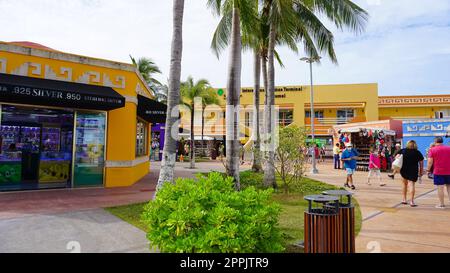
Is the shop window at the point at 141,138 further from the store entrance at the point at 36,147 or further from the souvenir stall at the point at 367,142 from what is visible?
the souvenir stall at the point at 367,142

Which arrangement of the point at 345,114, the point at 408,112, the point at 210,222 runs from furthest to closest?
the point at 408,112 < the point at 345,114 < the point at 210,222

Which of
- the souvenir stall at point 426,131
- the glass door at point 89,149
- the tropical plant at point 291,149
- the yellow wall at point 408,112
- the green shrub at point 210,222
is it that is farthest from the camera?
the yellow wall at point 408,112

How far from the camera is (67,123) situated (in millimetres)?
10523

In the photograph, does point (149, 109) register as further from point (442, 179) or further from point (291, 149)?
point (442, 179)

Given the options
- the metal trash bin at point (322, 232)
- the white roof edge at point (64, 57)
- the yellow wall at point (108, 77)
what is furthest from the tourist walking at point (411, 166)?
the white roof edge at point (64, 57)

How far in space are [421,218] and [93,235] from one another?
6663mm

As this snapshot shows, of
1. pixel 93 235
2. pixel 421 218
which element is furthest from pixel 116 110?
pixel 421 218

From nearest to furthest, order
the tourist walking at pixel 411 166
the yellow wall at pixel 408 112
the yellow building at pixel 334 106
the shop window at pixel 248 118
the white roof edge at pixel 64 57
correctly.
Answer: the tourist walking at pixel 411 166 < the white roof edge at pixel 64 57 < the yellow building at pixel 334 106 < the shop window at pixel 248 118 < the yellow wall at pixel 408 112

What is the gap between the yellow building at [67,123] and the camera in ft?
29.3

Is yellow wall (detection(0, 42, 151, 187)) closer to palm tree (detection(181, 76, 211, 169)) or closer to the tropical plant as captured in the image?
the tropical plant

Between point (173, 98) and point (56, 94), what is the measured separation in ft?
12.4

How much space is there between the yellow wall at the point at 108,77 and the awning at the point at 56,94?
13.3 inches

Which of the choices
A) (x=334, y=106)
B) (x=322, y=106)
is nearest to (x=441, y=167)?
(x=322, y=106)
